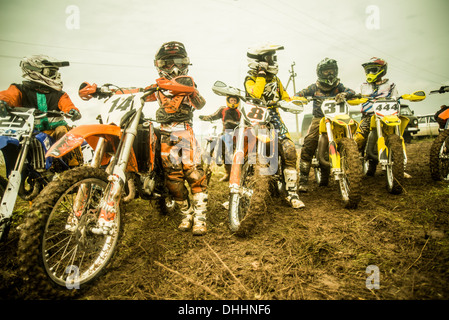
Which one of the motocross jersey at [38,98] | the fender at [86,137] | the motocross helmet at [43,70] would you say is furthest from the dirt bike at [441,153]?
the motocross helmet at [43,70]

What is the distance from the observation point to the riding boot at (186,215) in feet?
9.96

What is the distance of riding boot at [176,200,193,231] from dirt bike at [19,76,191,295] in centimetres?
44

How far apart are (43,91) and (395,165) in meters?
6.08

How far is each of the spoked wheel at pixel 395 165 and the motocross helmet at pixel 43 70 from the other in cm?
593

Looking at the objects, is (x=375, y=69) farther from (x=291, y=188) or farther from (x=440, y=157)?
(x=291, y=188)

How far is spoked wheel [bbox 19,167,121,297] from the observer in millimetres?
1494

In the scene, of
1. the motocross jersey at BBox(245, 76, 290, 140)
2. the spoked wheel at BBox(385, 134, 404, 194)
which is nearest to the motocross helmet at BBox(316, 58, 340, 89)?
the motocross jersey at BBox(245, 76, 290, 140)

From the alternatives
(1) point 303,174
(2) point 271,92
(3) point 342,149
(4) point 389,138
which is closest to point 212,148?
(1) point 303,174

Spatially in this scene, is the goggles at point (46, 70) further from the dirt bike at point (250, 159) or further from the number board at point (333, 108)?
the number board at point (333, 108)

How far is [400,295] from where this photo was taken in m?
1.54

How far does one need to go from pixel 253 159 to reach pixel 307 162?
2182 millimetres

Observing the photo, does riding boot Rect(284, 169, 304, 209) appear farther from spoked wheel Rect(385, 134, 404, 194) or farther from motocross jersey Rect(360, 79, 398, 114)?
motocross jersey Rect(360, 79, 398, 114)

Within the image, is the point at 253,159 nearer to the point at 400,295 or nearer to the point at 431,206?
the point at 400,295

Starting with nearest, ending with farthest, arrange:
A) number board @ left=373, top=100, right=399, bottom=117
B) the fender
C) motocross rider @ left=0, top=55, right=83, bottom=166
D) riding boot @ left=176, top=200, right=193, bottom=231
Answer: the fender → riding boot @ left=176, top=200, right=193, bottom=231 → motocross rider @ left=0, top=55, right=83, bottom=166 → number board @ left=373, top=100, right=399, bottom=117
